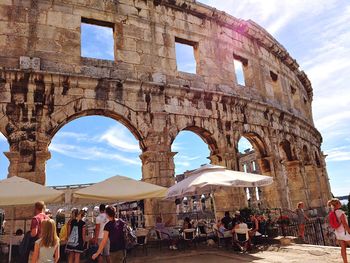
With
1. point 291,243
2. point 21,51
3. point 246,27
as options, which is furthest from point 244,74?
point 21,51

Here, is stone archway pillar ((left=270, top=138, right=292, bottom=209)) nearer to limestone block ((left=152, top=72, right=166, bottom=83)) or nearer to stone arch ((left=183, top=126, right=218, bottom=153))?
stone arch ((left=183, top=126, right=218, bottom=153))

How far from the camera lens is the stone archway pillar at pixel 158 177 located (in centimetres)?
924

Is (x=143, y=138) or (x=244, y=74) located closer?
(x=143, y=138)

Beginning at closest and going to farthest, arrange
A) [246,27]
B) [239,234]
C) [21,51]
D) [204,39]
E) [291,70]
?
[239,234] → [21,51] → [204,39] → [246,27] → [291,70]

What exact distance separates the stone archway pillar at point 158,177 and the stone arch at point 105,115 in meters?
0.49

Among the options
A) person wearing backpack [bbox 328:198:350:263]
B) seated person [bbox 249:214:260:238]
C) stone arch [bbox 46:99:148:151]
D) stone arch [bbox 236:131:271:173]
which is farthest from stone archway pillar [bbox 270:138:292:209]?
person wearing backpack [bbox 328:198:350:263]

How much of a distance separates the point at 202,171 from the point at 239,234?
1881 mm

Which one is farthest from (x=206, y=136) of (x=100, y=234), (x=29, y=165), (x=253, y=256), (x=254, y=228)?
(x=100, y=234)

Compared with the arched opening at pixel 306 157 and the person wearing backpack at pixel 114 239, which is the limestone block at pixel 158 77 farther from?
the arched opening at pixel 306 157

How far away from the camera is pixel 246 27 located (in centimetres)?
1397

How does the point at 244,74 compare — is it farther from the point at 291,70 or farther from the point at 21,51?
the point at 21,51

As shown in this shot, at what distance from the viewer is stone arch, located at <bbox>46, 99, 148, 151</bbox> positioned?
8758mm

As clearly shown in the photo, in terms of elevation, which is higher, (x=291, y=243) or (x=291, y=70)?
(x=291, y=70)

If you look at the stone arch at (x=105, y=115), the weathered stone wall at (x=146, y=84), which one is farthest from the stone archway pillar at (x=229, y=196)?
the stone arch at (x=105, y=115)
